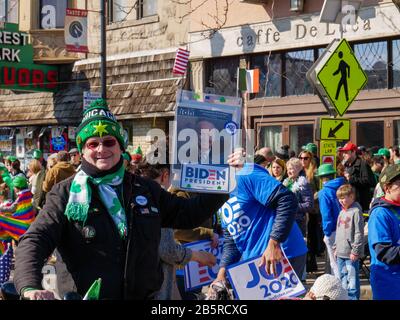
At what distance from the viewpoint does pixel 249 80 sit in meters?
17.5

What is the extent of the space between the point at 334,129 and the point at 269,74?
730 cm

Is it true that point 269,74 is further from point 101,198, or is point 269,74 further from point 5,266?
point 101,198

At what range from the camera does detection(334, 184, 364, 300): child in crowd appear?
9500 mm

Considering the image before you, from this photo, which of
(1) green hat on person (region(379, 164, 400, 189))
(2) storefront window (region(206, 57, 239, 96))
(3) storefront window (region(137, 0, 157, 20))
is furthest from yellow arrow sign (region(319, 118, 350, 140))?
(3) storefront window (region(137, 0, 157, 20))

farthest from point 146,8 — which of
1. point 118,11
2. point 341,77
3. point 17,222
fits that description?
point 17,222

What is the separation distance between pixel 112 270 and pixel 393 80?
13351mm

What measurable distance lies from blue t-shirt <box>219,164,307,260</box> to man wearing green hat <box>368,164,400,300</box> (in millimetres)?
1110

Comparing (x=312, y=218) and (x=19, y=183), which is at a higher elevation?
(x=19, y=183)

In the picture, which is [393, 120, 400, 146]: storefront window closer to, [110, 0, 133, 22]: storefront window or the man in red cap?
the man in red cap

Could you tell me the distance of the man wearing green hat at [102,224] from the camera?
159 inches

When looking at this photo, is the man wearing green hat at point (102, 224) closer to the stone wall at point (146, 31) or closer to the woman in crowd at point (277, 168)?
the woman in crowd at point (277, 168)

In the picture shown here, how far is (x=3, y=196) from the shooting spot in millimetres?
13000
